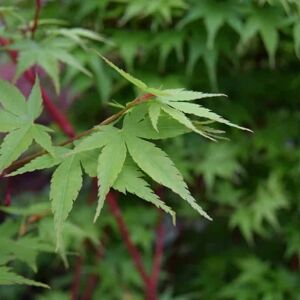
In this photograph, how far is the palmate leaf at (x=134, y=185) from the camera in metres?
0.77

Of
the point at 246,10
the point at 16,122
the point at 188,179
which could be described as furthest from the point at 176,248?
the point at 16,122

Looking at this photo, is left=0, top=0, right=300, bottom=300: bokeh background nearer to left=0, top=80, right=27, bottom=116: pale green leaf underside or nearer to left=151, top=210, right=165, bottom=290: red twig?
left=151, top=210, right=165, bottom=290: red twig

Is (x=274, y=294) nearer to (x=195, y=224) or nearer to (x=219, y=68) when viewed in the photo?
(x=195, y=224)

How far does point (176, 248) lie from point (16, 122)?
1339 millimetres

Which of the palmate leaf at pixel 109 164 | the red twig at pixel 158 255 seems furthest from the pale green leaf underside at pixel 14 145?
the red twig at pixel 158 255

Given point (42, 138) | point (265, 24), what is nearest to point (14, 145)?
point (42, 138)

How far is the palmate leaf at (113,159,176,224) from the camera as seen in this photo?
2.52ft

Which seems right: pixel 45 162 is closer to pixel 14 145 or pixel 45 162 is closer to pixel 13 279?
pixel 14 145

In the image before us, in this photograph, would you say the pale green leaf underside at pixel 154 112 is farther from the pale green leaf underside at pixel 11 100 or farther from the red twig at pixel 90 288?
the red twig at pixel 90 288

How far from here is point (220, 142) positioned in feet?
6.07

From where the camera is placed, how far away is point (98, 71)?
171 cm

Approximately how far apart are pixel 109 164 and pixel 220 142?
1099mm

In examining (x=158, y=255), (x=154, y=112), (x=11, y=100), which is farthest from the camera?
(x=158, y=255)

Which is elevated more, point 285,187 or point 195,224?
point 285,187
